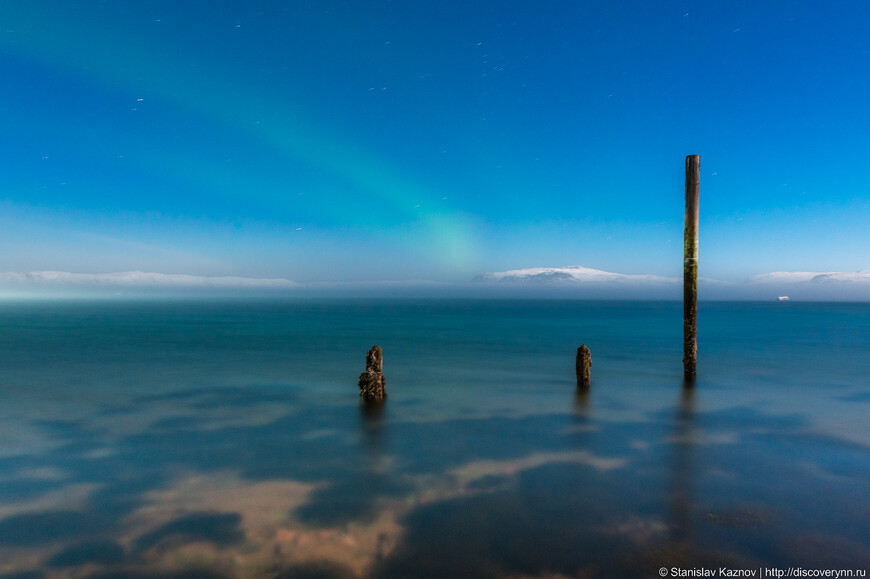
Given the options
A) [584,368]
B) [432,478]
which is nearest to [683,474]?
[432,478]

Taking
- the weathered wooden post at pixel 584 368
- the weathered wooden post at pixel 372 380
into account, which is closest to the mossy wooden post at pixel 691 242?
the weathered wooden post at pixel 584 368

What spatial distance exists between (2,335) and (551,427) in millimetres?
48709

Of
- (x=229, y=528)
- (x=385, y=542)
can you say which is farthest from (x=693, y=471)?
(x=229, y=528)

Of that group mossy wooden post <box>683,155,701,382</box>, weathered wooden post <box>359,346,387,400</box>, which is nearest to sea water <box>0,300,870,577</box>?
weathered wooden post <box>359,346,387,400</box>

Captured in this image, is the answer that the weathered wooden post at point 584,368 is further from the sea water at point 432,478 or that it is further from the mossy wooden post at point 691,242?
the mossy wooden post at point 691,242

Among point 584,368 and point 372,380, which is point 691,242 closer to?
point 584,368

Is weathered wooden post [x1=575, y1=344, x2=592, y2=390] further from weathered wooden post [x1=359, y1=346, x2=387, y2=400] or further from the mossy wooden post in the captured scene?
weathered wooden post [x1=359, y1=346, x2=387, y2=400]

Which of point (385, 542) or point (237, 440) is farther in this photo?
point (237, 440)

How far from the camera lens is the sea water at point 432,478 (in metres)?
5.53

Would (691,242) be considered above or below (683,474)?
above

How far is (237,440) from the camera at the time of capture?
10227 millimetres

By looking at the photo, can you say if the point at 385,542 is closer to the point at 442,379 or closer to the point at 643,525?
the point at 643,525

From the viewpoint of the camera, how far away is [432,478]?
26.4 feet

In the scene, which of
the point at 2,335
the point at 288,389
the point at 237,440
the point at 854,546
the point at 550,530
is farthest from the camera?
the point at 2,335
